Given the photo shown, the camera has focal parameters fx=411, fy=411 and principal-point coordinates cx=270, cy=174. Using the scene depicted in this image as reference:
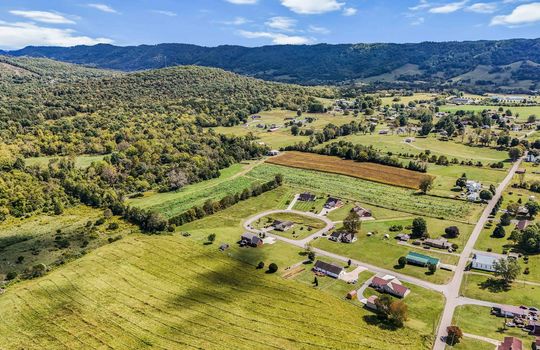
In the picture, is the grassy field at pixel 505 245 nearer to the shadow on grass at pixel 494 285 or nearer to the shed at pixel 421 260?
the shadow on grass at pixel 494 285

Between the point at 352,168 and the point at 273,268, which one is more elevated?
the point at 352,168

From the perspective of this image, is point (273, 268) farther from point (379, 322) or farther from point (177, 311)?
point (379, 322)

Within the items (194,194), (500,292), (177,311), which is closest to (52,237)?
(194,194)

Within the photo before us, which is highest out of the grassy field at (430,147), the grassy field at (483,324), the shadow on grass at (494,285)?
the grassy field at (430,147)

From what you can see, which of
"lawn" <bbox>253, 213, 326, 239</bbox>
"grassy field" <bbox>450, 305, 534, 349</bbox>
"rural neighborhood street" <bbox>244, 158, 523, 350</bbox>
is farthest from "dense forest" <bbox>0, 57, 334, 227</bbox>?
"grassy field" <bbox>450, 305, 534, 349</bbox>

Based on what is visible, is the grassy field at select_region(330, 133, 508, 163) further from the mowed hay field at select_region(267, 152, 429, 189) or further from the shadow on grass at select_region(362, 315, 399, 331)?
the shadow on grass at select_region(362, 315, 399, 331)

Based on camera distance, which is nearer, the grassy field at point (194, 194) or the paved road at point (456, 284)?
the paved road at point (456, 284)

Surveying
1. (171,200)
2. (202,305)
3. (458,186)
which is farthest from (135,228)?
(458,186)

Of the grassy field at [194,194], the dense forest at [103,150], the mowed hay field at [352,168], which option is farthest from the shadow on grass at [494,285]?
the grassy field at [194,194]
